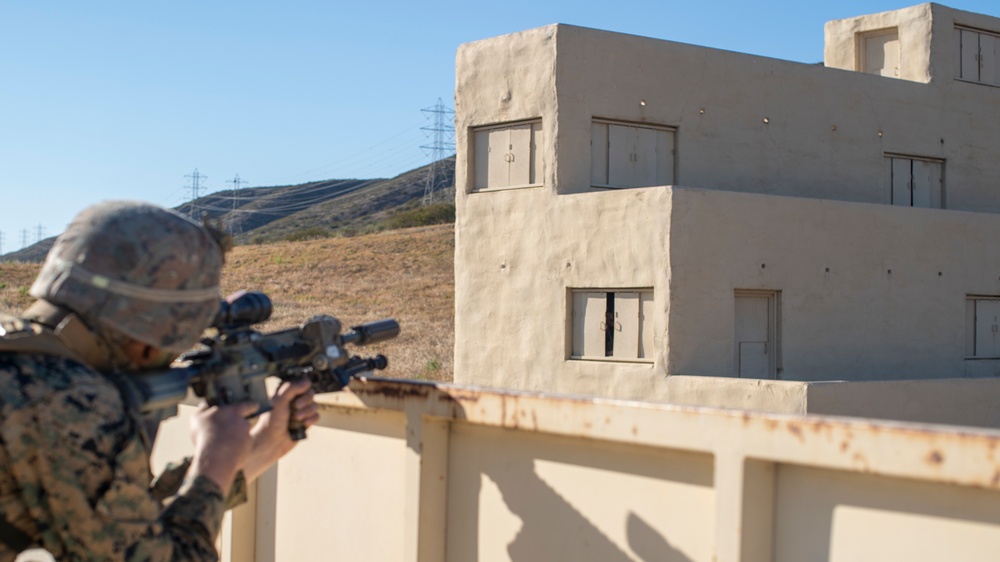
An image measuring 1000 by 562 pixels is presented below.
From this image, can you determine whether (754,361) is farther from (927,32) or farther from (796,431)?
(796,431)

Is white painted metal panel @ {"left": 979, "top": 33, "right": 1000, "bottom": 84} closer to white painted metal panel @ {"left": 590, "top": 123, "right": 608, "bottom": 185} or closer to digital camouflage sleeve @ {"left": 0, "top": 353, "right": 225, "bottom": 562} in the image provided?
white painted metal panel @ {"left": 590, "top": 123, "right": 608, "bottom": 185}

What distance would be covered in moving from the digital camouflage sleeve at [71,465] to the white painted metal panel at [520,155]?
1230cm

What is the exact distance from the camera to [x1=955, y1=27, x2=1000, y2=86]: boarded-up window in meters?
16.3

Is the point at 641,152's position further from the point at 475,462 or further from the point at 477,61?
the point at 475,462

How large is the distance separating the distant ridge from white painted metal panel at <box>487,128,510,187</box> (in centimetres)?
5797

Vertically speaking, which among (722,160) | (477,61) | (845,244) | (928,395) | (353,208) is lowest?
(928,395)

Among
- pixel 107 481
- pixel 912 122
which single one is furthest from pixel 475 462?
pixel 912 122

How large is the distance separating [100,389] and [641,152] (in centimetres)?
1263

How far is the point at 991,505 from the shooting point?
78.0 inches

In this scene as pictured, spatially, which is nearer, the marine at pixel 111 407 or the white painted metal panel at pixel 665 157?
the marine at pixel 111 407

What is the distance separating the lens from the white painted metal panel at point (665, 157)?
47.0ft

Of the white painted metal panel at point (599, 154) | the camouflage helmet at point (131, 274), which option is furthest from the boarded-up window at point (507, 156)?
the camouflage helmet at point (131, 274)

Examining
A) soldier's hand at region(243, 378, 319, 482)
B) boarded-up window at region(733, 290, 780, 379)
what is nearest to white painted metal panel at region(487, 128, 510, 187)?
boarded-up window at region(733, 290, 780, 379)

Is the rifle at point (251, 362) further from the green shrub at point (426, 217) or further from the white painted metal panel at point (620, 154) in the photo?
the green shrub at point (426, 217)
